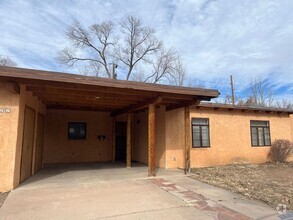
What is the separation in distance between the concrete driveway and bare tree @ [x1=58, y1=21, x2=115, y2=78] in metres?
18.2

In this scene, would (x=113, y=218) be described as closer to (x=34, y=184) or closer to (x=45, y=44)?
(x=34, y=184)

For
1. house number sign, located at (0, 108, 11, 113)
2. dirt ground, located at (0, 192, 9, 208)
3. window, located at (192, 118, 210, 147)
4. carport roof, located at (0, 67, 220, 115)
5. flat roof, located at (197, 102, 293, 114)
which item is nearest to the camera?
dirt ground, located at (0, 192, 9, 208)

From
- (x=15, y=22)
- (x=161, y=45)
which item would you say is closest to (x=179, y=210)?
(x=15, y=22)

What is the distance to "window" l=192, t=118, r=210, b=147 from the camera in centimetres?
1084

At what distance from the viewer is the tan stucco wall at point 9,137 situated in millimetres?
6215

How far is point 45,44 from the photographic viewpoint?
18125mm

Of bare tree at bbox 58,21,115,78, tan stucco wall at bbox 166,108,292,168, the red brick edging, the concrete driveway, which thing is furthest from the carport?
bare tree at bbox 58,21,115,78

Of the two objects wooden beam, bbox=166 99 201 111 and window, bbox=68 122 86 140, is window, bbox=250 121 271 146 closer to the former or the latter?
wooden beam, bbox=166 99 201 111

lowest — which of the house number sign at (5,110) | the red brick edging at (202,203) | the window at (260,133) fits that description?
the red brick edging at (202,203)

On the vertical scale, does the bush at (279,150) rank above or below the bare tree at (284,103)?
below

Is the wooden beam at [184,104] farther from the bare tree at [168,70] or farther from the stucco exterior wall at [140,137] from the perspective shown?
the bare tree at [168,70]

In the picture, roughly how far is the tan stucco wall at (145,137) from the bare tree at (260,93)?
68.6 feet

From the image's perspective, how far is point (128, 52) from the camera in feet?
84.6

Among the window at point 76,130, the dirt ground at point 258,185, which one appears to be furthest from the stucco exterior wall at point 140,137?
the dirt ground at point 258,185
